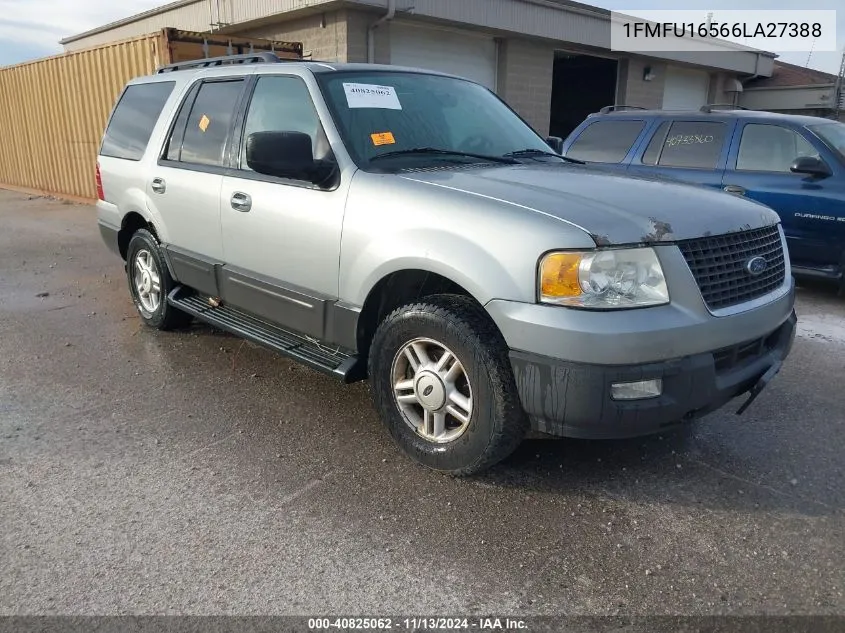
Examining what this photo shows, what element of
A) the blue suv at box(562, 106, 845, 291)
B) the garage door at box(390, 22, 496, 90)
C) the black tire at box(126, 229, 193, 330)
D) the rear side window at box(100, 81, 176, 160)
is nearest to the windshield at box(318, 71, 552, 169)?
the rear side window at box(100, 81, 176, 160)

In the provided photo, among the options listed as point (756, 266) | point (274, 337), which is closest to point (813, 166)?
point (756, 266)

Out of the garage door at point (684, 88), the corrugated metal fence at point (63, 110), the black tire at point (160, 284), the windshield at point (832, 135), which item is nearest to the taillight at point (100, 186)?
the black tire at point (160, 284)

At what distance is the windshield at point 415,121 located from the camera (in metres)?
3.64

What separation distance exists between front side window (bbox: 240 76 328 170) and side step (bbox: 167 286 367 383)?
3.23 ft

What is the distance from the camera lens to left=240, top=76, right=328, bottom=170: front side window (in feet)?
12.3

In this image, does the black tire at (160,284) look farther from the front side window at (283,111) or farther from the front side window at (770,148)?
the front side window at (770,148)

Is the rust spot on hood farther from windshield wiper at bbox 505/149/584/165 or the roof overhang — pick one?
the roof overhang

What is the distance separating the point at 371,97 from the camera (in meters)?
3.83

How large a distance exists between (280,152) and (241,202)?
888mm

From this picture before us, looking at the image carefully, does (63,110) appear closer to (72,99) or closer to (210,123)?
(72,99)

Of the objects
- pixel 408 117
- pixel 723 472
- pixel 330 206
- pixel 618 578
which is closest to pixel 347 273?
pixel 330 206

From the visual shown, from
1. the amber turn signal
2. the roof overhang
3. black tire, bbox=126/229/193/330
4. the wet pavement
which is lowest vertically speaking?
the wet pavement

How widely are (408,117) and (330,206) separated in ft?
2.54

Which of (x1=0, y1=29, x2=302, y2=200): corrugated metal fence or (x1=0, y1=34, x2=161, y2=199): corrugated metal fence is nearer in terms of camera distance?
(x1=0, y1=29, x2=302, y2=200): corrugated metal fence
